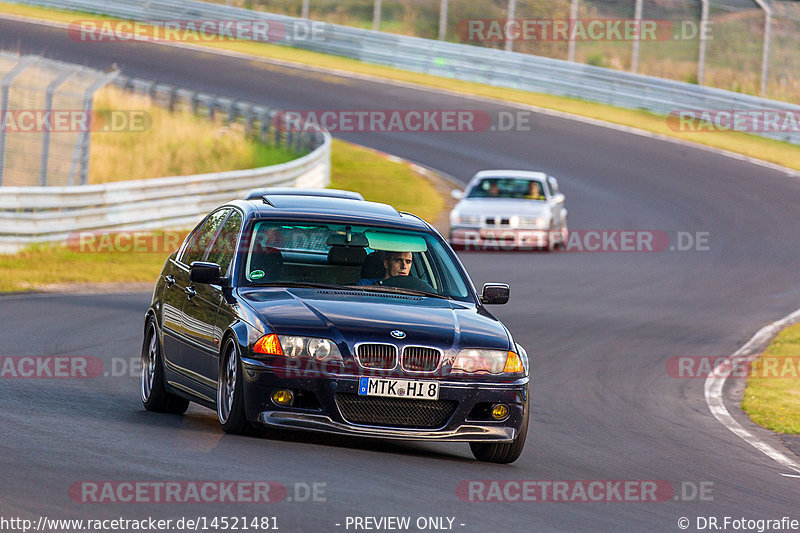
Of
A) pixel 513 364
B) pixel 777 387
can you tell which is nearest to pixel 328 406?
pixel 513 364

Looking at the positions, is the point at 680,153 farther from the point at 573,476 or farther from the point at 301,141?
the point at 573,476

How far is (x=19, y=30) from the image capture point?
46312 mm

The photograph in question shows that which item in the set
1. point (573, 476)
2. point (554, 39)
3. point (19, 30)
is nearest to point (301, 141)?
point (554, 39)

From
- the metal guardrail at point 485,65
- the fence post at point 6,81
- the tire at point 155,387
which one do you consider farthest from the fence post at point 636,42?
the tire at point 155,387

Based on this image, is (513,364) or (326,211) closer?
(513,364)

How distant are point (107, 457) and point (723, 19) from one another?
3521 centimetres

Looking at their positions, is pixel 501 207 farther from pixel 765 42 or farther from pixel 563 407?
pixel 765 42

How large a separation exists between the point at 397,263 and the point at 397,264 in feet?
0.03

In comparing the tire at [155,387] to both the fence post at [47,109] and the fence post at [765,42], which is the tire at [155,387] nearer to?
the fence post at [47,109]

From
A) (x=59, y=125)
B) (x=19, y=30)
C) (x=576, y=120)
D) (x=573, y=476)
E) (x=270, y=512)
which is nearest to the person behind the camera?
(x=270, y=512)

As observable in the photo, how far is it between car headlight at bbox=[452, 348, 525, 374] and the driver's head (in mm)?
1155

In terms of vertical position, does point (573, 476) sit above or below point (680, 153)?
above

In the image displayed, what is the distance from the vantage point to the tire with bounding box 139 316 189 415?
9586 mm

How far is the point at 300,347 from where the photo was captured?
25.9ft
